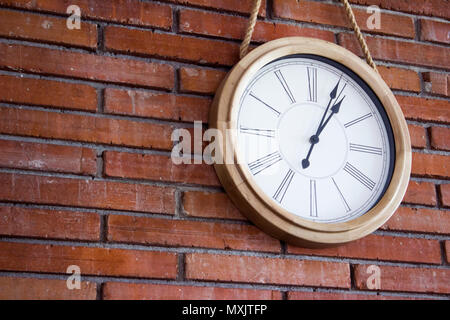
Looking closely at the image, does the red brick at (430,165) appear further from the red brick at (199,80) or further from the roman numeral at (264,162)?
the red brick at (199,80)

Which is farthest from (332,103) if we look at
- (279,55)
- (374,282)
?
(374,282)

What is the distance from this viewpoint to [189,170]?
1.63 metres

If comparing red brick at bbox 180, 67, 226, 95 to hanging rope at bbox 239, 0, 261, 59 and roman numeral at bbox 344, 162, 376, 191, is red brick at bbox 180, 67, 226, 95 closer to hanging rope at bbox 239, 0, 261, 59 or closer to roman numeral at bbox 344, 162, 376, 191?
hanging rope at bbox 239, 0, 261, 59

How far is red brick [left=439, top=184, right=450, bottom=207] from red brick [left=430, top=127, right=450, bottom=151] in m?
0.10

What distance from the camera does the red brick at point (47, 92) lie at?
5.20ft

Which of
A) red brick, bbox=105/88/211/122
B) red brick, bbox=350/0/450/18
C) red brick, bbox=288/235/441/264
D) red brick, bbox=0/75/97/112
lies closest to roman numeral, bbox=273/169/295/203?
red brick, bbox=288/235/441/264

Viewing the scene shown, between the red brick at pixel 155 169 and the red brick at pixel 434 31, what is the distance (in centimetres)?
75

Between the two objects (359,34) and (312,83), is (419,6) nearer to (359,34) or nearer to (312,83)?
(359,34)

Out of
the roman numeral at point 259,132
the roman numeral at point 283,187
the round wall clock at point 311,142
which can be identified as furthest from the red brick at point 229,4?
the roman numeral at point 283,187
